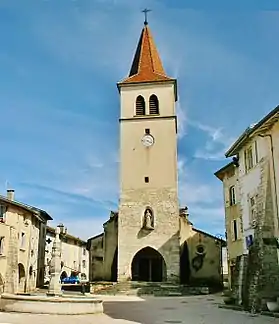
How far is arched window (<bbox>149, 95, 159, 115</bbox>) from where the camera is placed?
38.2m

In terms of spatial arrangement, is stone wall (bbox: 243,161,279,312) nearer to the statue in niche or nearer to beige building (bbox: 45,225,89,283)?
the statue in niche

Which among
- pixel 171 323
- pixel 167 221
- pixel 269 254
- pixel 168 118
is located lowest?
pixel 171 323

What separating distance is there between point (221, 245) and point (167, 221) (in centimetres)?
592

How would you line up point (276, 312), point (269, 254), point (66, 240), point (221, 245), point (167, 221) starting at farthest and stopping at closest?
point (66, 240) < point (221, 245) < point (167, 221) < point (269, 254) < point (276, 312)

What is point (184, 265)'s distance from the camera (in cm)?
3656

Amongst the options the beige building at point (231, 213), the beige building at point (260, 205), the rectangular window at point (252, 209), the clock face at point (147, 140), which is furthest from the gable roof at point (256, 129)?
the clock face at point (147, 140)

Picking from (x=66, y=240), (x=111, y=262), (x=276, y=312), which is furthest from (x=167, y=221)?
(x=66, y=240)

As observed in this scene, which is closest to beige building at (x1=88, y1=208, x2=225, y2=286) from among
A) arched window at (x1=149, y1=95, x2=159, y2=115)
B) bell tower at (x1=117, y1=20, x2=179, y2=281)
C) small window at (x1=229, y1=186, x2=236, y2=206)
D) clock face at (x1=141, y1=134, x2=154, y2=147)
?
bell tower at (x1=117, y1=20, x2=179, y2=281)

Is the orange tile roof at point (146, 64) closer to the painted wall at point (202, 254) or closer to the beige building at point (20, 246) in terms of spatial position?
the painted wall at point (202, 254)

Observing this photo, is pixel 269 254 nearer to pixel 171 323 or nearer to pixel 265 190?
pixel 265 190

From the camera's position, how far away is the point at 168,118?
37688 millimetres

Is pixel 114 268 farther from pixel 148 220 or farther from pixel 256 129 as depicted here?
pixel 256 129

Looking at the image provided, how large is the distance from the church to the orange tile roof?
199 mm

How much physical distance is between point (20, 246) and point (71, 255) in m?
20.9
